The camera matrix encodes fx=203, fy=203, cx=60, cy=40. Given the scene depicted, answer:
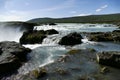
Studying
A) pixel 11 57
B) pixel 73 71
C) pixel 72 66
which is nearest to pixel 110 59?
pixel 72 66

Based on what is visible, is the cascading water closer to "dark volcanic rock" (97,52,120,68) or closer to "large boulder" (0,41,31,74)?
"large boulder" (0,41,31,74)

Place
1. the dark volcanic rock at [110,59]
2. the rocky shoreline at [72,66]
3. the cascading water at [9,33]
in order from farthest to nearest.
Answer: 1. the cascading water at [9,33]
2. the dark volcanic rock at [110,59]
3. the rocky shoreline at [72,66]

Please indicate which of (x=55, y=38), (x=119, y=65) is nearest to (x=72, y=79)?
(x=119, y=65)

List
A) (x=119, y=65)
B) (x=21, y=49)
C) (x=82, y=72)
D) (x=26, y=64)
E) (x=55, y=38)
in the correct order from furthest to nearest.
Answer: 1. (x=55, y=38)
2. (x=21, y=49)
3. (x=26, y=64)
4. (x=119, y=65)
5. (x=82, y=72)

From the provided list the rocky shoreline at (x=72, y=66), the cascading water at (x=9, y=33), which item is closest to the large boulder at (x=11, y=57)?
the rocky shoreline at (x=72, y=66)

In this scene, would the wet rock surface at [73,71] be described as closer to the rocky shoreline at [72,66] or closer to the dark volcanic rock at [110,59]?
the rocky shoreline at [72,66]

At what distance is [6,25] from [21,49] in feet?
124

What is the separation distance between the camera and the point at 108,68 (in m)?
21.7

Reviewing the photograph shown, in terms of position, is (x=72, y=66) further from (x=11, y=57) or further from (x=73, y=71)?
(x=11, y=57)

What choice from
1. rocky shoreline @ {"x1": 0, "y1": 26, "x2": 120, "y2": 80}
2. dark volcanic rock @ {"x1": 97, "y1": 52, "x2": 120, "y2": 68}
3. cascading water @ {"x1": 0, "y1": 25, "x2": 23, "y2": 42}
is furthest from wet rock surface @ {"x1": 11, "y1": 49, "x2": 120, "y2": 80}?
cascading water @ {"x1": 0, "y1": 25, "x2": 23, "y2": 42}

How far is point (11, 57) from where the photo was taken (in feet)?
80.5

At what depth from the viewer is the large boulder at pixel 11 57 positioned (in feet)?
73.8

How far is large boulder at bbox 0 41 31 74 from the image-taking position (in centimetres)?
2250

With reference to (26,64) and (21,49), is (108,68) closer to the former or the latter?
(26,64)
